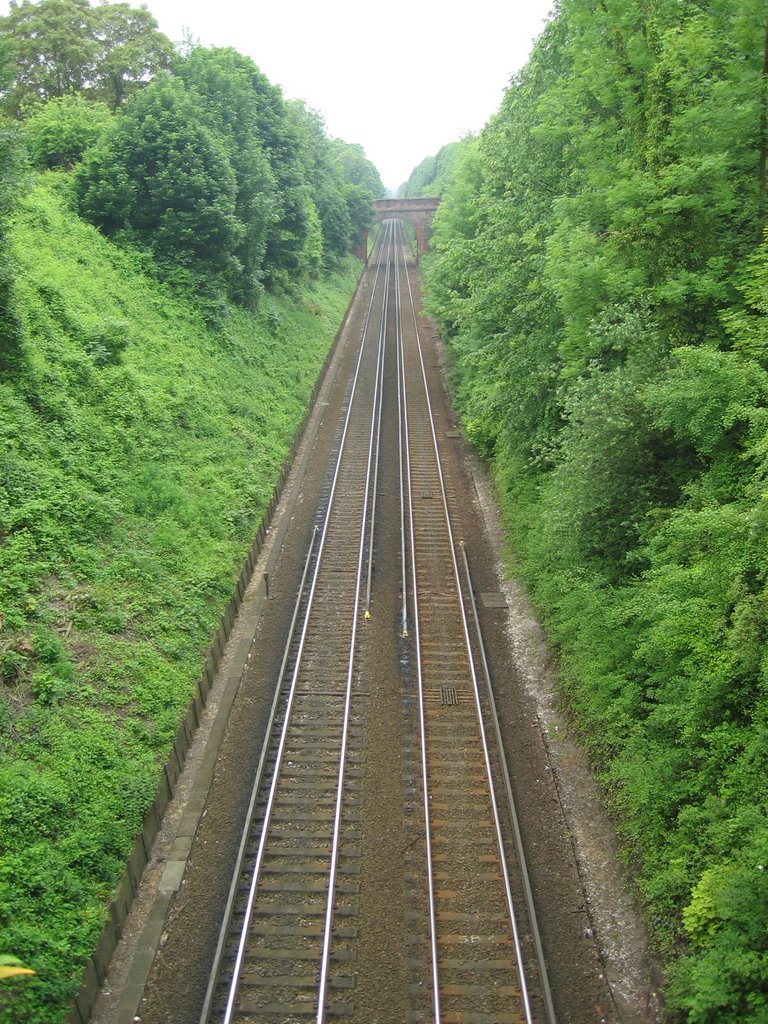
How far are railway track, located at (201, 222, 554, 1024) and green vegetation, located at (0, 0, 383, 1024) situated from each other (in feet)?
6.61

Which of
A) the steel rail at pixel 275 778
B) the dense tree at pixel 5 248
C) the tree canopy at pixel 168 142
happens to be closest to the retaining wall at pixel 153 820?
the steel rail at pixel 275 778

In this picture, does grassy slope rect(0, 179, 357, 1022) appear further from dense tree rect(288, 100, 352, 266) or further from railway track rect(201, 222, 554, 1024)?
dense tree rect(288, 100, 352, 266)

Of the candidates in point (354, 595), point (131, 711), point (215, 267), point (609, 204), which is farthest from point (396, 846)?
point (215, 267)

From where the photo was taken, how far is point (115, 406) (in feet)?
60.5

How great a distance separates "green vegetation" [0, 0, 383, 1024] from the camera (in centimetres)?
997

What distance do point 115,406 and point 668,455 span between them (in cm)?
1393

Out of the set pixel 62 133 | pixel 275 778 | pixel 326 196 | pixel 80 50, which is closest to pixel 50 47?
pixel 80 50

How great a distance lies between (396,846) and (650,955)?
373cm

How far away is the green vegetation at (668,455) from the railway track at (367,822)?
192 cm

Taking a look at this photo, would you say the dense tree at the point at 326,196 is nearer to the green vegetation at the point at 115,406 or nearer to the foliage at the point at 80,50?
the green vegetation at the point at 115,406

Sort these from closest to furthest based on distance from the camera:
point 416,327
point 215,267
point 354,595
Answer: point 354,595
point 215,267
point 416,327

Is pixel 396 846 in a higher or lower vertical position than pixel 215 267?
lower

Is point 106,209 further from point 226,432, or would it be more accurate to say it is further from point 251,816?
point 251,816

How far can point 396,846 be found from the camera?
34.6 ft
